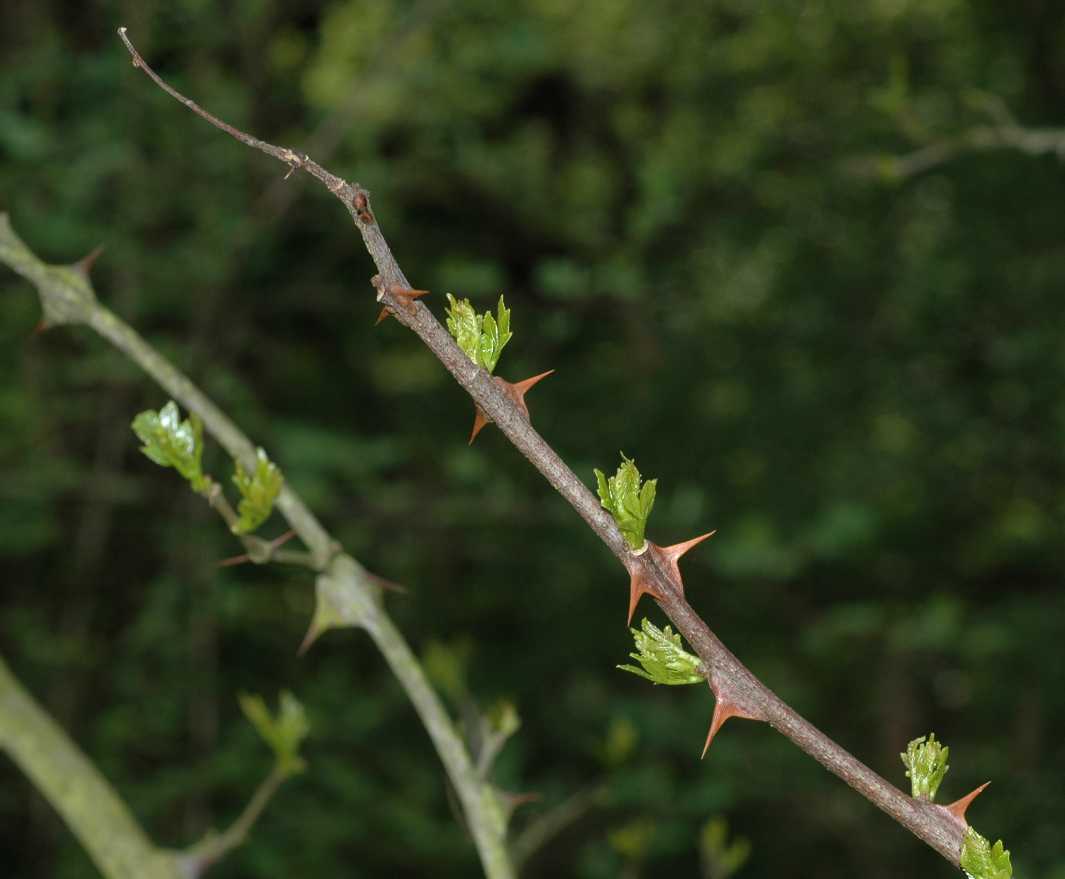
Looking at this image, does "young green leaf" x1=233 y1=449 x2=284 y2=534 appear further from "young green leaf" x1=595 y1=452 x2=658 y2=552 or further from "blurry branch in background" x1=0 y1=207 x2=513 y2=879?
"young green leaf" x1=595 y1=452 x2=658 y2=552

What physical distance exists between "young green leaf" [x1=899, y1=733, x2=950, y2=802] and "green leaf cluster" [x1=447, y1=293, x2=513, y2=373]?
33 centimetres

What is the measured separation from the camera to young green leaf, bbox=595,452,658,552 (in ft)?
2.32

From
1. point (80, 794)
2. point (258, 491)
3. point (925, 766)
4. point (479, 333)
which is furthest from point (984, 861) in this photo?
point (80, 794)

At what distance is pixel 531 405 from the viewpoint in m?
2.96

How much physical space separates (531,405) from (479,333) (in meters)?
2.24

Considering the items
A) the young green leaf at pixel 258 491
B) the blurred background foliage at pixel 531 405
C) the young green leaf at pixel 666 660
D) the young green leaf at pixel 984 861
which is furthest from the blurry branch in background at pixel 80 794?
the blurred background foliage at pixel 531 405

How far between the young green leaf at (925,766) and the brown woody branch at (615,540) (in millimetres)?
25

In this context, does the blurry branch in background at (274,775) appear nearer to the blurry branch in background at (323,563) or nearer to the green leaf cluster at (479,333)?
the blurry branch in background at (323,563)

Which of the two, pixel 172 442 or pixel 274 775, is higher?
pixel 172 442

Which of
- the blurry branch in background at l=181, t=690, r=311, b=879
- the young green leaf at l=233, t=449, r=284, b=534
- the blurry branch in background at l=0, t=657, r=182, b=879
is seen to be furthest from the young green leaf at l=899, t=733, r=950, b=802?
the blurry branch in background at l=0, t=657, r=182, b=879

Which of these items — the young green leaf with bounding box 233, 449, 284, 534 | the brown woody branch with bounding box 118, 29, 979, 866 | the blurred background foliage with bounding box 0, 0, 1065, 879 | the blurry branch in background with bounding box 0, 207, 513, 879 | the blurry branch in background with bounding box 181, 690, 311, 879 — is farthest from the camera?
the blurred background foliage with bounding box 0, 0, 1065, 879

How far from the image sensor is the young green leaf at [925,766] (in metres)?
0.74

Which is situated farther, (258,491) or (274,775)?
(274,775)

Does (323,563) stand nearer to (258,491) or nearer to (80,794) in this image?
(258,491)
